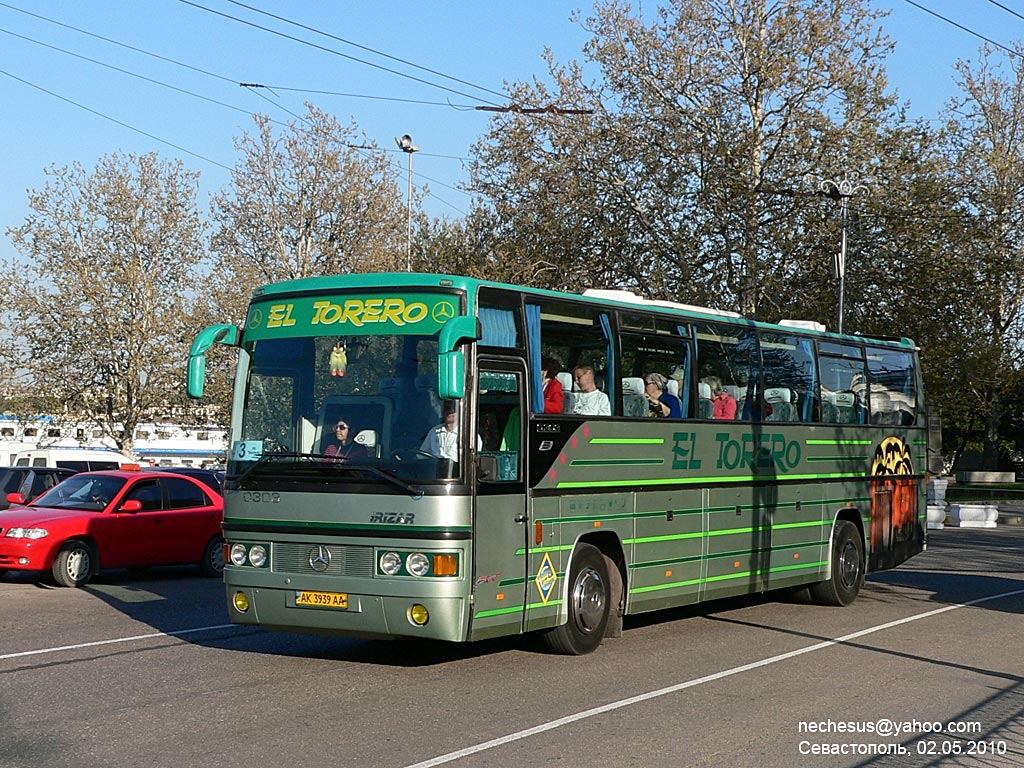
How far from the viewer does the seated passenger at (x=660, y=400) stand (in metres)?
13.3

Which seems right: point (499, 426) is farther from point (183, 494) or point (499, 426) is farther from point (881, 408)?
point (183, 494)

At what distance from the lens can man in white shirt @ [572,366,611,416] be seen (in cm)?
1220

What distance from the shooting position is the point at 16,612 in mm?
15297

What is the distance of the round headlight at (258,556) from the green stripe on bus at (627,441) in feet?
10.1

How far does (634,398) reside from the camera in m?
13.0

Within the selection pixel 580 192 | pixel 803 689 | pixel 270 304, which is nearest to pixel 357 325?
pixel 270 304

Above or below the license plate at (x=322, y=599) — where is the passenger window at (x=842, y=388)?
above

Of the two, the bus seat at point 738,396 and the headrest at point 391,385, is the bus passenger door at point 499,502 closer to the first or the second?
the headrest at point 391,385

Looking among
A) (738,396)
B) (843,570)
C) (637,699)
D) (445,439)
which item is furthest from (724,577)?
(445,439)

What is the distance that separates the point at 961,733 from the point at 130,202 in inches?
2013

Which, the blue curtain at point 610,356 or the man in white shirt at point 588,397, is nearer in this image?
the man in white shirt at point 588,397

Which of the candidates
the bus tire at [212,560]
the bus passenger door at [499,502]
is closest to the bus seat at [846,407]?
the bus passenger door at [499,502]

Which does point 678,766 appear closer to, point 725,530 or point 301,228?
point 725,530

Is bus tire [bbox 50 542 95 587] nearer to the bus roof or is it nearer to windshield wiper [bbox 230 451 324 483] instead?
the bus roof
